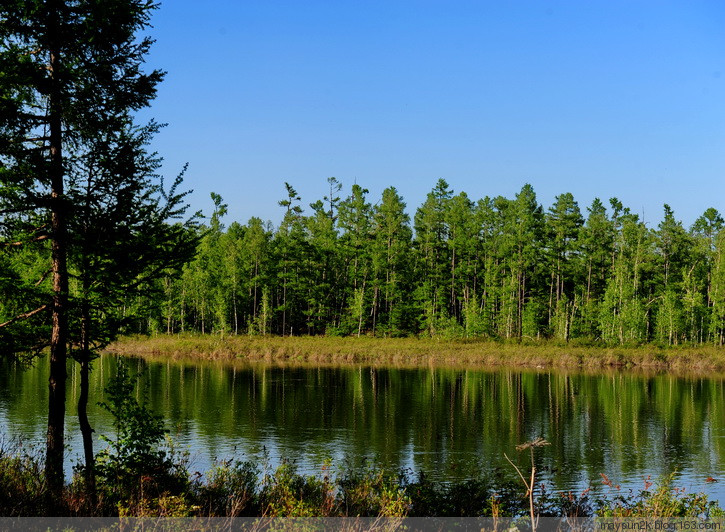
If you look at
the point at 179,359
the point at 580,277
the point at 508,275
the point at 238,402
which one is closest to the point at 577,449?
→ the point at 238,402

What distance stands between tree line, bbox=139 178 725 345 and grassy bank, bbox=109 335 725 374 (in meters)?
5.60

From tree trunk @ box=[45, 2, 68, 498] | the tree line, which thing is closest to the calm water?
tree trunk @ box=[45, 2, 68, 498]

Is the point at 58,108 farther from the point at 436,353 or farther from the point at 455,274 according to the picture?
the point at 455,274

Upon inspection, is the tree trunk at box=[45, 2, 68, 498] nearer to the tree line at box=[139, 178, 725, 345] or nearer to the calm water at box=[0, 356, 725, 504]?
the calm water at box=[0, 356, 725, 504]

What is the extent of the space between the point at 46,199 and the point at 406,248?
6575cm

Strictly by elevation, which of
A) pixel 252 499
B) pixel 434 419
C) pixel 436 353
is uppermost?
pixel 252 499

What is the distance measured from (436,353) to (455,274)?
23.0 metres

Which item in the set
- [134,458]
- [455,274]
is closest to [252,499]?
[134,458]

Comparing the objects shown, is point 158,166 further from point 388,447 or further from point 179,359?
point 179,359

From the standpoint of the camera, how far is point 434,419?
27.7m

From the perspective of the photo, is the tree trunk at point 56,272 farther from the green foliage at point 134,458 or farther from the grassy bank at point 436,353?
the grassy bank at point 436,353

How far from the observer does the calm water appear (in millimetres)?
19969

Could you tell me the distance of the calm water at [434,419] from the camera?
1997cm

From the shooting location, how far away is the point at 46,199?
35.4 feet
